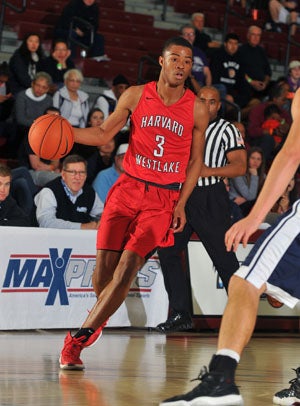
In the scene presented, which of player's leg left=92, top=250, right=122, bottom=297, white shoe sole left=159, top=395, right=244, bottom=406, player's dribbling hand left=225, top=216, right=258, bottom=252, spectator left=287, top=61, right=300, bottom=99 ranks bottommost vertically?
spectator left=287, top=61, right=300, bottom=99

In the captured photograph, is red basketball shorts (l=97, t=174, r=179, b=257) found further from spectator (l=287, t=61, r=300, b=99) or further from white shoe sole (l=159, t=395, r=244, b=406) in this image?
spectator (l=287, t=61, r=300, b=99)

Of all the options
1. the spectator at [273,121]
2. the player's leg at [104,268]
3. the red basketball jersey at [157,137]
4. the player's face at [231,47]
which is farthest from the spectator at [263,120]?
the player's leg at [104,268]

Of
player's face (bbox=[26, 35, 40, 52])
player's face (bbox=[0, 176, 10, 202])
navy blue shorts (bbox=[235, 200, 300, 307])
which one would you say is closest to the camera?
navy blue shorts (bbox=[235, 200, 300, 307])

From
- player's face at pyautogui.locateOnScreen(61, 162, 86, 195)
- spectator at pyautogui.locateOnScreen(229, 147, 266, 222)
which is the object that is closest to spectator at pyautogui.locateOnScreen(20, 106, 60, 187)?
player's face at pyautogui.locateOnScreen(61, 162, 86, 195)

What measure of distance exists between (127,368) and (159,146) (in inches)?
57.3

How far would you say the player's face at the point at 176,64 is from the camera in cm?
665

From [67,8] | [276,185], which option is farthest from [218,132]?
[67,8]

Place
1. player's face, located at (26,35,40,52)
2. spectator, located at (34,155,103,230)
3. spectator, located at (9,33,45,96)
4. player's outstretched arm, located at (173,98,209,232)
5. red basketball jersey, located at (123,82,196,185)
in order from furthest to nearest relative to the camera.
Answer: player's face, located at (26,35,40,52), spectator, located at (9,33,45,96), spectator, located at (34,155,103,230), player's outstretched arm, located at (173,98,209,232), red basketball jersey, located at (123,82,196,185)

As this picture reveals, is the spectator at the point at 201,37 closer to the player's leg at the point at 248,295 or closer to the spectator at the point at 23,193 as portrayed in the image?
the spectator at the point at 23,193

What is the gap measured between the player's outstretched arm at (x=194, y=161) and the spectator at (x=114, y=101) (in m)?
6.30

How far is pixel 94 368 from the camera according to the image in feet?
20.8

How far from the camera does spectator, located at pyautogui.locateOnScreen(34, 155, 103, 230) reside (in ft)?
31.3

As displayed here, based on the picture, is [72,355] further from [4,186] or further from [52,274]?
[4,186]

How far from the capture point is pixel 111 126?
6.58 metres
